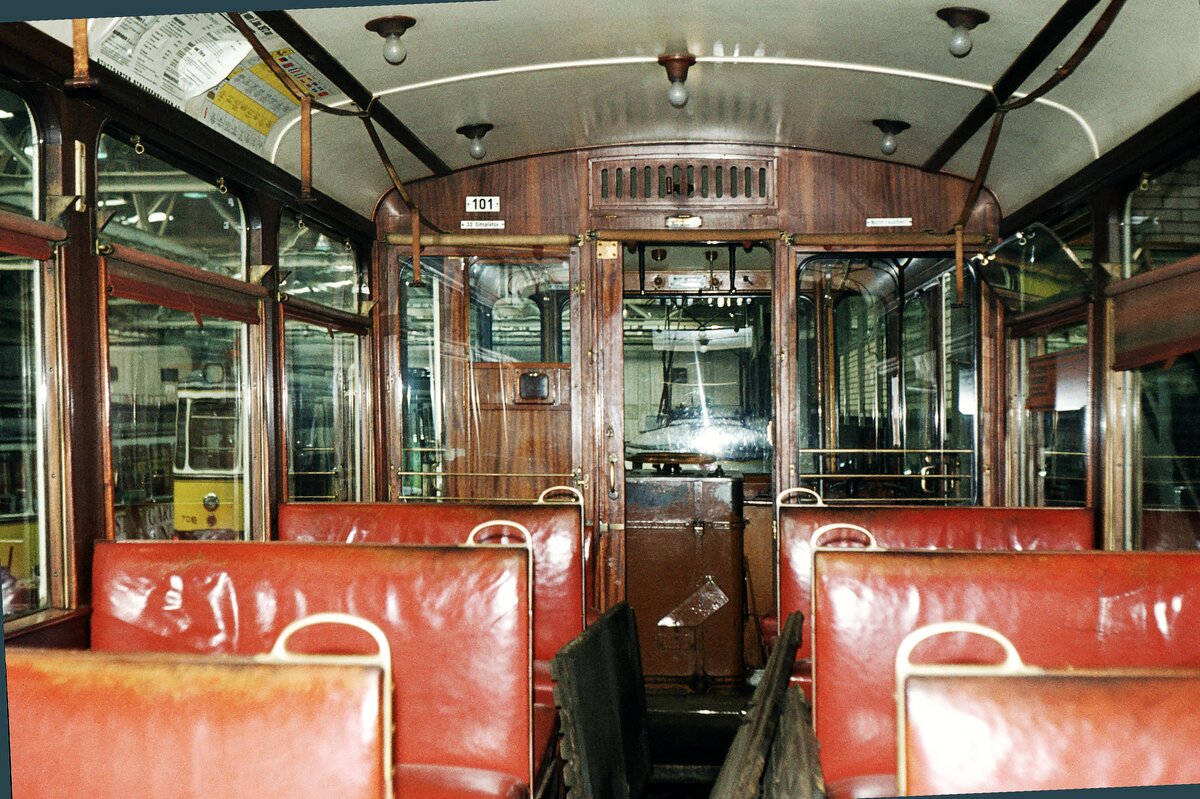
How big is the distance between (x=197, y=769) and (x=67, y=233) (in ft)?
6.15

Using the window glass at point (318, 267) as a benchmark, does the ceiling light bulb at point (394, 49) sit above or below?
above

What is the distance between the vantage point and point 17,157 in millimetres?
2611

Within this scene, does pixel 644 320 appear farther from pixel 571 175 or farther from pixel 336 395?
pixel 336 395

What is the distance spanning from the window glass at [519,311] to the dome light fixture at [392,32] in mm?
1991

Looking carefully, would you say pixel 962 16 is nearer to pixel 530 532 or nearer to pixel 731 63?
pixel 731 63

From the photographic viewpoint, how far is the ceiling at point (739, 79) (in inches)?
126

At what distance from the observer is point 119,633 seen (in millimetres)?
2754

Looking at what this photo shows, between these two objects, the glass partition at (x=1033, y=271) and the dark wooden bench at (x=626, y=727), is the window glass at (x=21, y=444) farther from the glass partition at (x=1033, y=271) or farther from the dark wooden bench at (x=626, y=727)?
the glass partition at (x=1033, y=271)

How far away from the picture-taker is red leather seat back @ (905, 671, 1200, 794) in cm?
128

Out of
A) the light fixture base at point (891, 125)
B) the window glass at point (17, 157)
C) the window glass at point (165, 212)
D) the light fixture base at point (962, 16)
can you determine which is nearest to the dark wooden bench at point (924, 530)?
the light fixture base at point (962, 16)

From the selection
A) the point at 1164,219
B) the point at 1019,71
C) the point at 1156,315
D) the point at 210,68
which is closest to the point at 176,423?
the point at 210,68

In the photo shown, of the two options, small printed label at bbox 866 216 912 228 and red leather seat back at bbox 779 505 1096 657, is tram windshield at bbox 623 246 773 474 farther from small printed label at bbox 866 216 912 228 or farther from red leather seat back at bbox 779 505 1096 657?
red leather seat back at bbox 779 505 1096 657

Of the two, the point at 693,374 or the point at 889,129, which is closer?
the point at 889,129

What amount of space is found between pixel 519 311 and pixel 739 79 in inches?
71.0
